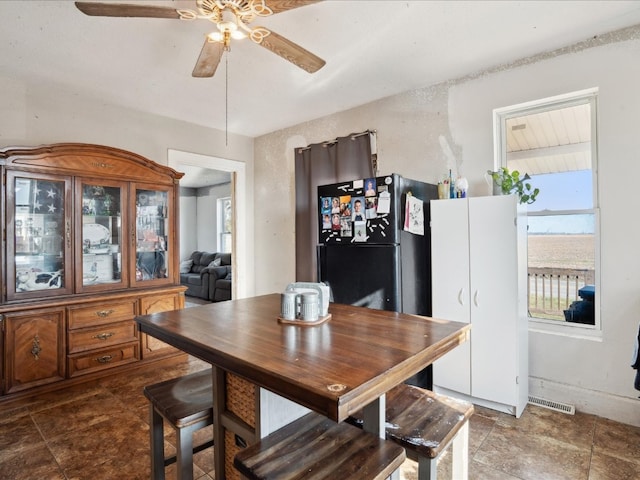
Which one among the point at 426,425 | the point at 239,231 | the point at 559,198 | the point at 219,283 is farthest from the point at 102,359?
the point at 559,198

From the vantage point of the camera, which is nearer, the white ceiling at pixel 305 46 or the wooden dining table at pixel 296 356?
the wooden dining table at pixel 296 356

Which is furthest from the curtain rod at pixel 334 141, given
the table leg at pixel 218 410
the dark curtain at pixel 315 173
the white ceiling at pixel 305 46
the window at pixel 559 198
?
the table leg at pixel 218 410

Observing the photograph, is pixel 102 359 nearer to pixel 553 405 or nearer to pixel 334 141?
pixel 334 141

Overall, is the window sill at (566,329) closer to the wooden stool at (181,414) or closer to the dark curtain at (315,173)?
the dark curtain at (315,173)

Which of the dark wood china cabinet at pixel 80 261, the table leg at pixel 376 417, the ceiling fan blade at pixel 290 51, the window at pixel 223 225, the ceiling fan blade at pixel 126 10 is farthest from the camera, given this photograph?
the window at pixel 223 225

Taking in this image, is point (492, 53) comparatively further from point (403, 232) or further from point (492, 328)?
point (492, 328)

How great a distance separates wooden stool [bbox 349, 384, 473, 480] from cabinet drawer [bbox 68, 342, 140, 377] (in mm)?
2629

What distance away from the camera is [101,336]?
120 inches

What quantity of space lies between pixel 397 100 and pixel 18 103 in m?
3.32

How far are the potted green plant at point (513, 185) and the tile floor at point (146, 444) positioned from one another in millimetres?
1582

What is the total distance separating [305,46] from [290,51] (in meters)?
0.64

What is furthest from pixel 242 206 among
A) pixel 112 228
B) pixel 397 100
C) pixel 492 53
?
pixel 492 53

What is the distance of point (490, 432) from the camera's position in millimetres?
2213

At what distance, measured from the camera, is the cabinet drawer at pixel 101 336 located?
2.90 m
